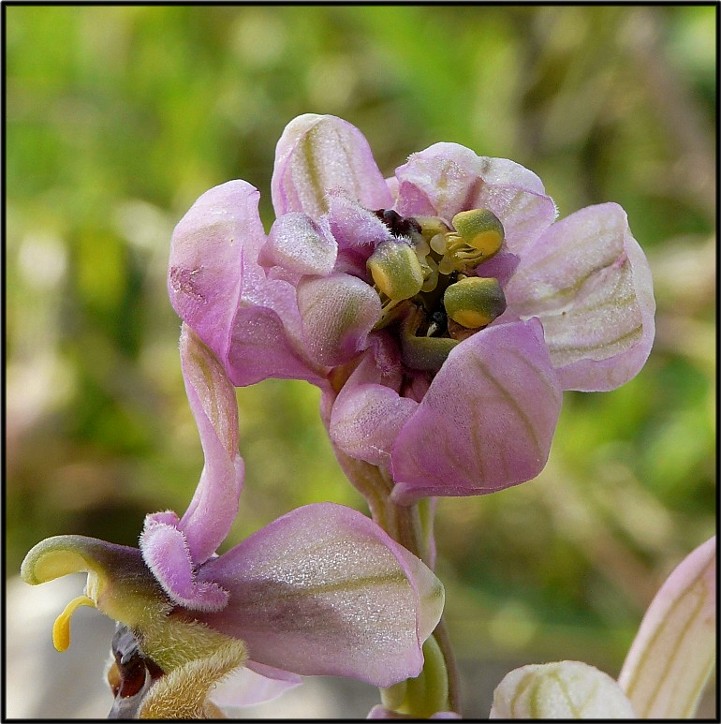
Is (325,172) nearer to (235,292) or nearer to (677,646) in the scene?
(235,292)

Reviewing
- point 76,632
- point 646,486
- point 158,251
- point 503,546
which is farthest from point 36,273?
point 646,486

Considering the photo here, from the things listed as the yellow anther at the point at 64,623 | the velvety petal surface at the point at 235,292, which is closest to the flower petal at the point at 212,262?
the velvety petal surface at the point at 235,292

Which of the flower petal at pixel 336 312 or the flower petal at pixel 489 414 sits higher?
the flower petal at pixel 336 312

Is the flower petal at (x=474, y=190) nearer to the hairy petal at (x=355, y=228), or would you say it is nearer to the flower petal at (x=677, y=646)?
the hairy petal at (x=355, y=228)

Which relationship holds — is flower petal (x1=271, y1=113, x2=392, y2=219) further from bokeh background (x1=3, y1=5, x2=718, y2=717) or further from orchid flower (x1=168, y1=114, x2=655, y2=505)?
bokeh background (x1=3, y1=5, x2=718, y2=717)

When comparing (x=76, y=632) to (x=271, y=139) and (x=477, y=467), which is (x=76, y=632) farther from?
(x=477, y=467)

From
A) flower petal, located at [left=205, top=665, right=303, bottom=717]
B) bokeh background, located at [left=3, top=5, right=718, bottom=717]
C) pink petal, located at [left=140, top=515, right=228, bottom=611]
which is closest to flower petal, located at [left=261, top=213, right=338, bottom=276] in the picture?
pink petal, located at [left=140, top=515, right=228, bottom=611]

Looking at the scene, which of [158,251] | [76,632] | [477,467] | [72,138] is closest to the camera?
[477,467]
